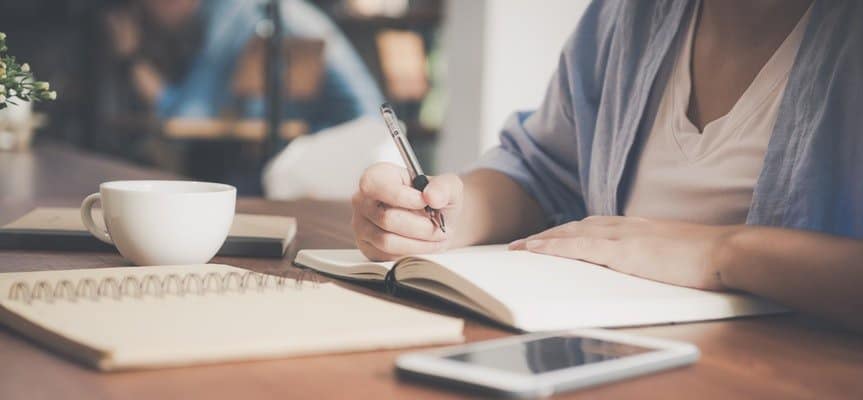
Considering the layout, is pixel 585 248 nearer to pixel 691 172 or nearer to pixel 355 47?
pixel 691 172

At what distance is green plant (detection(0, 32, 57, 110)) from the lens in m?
0.81

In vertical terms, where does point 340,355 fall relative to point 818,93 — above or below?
below

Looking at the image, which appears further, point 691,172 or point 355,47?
point 355,47

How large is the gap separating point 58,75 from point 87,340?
511cm

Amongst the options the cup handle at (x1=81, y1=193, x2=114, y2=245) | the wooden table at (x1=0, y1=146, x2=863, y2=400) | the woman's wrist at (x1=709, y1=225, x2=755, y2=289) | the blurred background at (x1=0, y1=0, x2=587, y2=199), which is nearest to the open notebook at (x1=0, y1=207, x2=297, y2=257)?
the cup handle at (x1=81, y1=193, x2=114, y2=245)

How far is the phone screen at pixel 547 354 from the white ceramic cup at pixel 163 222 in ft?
1.24

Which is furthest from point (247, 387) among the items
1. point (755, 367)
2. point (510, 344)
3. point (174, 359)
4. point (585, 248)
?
point (585, 248)

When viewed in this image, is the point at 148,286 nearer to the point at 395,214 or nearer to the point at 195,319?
the point at 195,319

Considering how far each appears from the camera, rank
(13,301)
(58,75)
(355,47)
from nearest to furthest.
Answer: (13,301) < (355,47) < (58,75)

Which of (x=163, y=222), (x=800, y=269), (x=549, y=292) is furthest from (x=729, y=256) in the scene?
Answer: (x=163, y=222)

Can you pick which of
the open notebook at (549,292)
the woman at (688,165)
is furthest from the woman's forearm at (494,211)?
the open notebook at (549,292)

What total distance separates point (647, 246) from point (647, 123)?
1.32 ft

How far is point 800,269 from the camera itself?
26.9 inches

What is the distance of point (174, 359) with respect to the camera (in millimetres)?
498
